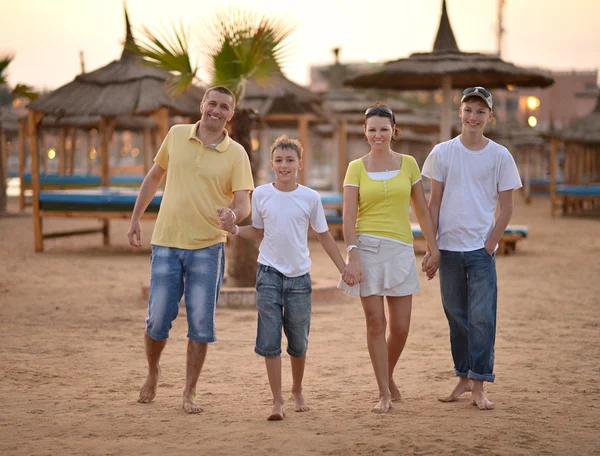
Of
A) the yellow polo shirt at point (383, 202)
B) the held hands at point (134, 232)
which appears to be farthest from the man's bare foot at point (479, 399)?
the held hands at point (134, 232)

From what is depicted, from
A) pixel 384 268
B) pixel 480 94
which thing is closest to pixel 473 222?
pixel 384 268

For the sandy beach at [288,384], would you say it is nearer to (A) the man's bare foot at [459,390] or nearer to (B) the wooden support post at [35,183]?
(A) the man's bare foot at [459,390]

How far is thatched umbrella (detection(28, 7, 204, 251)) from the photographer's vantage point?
575 inches

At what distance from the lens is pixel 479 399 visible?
5.07 metres

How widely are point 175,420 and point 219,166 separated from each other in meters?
1.37

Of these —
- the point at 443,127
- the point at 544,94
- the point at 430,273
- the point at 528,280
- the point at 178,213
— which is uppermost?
the point at 544,94

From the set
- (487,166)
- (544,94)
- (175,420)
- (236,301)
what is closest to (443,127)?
(236,301)

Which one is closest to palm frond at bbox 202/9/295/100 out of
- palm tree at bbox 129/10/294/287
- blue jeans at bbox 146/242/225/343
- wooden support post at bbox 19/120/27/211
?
palm tree at bbox 129/10/294/287

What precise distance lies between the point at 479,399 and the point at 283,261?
133 cm

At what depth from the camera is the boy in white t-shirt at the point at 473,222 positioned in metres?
5.08

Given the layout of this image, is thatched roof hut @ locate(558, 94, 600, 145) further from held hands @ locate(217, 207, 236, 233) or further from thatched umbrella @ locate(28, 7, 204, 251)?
held hands @ locate(217, 207, 236, 233)

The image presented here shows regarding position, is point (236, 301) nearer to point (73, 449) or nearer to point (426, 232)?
point (426, 232)

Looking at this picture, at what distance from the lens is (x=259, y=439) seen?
4410mm

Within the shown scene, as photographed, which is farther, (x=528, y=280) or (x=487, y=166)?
(x=528, y=280)
